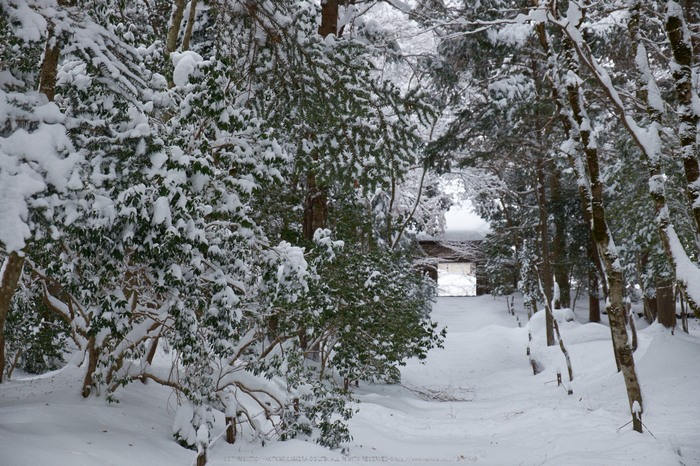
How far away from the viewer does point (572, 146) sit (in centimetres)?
654

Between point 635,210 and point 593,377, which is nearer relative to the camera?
point 635,210

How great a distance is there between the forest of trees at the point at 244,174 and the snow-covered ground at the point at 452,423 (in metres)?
0.44

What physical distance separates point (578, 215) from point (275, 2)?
16.7 m

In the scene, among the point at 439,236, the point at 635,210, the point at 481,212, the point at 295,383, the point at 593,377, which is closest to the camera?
the point at 295,383

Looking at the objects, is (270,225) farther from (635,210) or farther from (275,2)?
(635,210)

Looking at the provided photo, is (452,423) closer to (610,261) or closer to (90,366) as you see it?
(610,261)

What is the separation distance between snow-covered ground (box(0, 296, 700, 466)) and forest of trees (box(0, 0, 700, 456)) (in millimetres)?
437

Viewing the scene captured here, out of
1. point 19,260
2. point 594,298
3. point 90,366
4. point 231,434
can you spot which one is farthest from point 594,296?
point 19,260

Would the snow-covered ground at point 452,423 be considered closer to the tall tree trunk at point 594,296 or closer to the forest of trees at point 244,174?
the forest of trees at point 244,174

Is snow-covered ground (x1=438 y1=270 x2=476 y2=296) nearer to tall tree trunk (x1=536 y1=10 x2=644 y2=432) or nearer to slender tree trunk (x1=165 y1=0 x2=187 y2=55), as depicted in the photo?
tall tree trunk (x1=536 y1=10 x2=644 y2=432)

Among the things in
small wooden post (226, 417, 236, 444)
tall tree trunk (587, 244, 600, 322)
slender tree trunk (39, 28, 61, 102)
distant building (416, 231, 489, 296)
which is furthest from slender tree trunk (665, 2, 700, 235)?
distant building (416, 231, 489, 296)

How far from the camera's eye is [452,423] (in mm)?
9523

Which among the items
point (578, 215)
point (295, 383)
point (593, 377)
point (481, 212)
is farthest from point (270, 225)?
point (481, 212)

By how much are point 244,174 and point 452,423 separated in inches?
281
